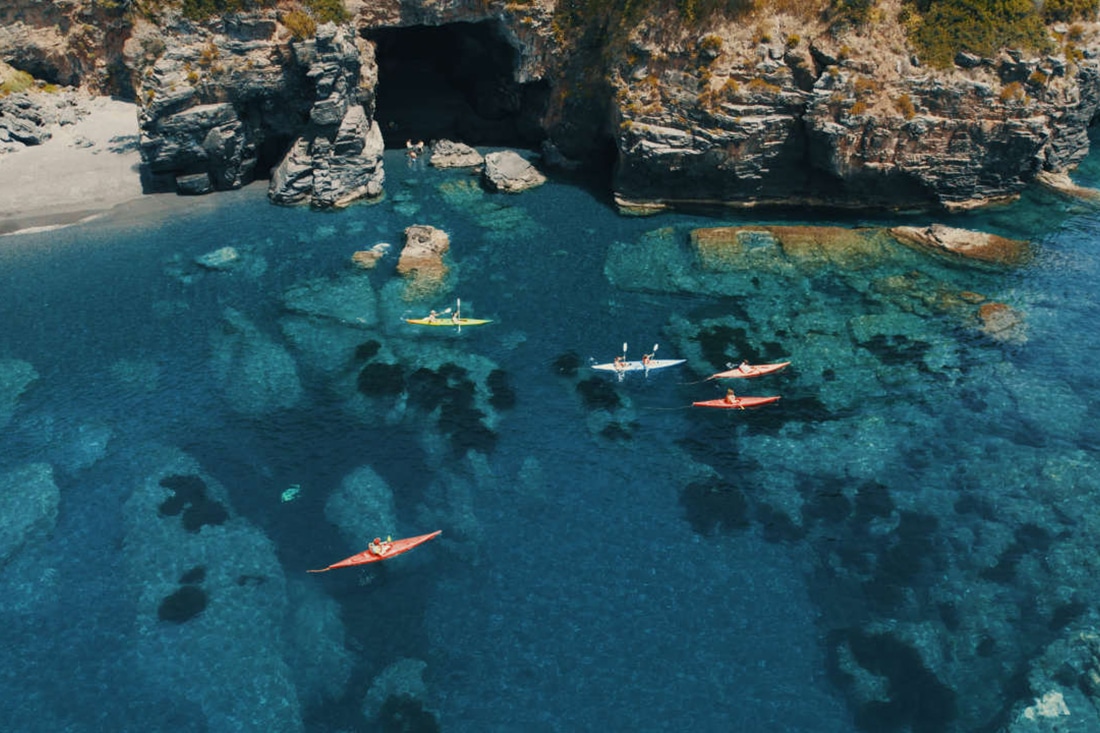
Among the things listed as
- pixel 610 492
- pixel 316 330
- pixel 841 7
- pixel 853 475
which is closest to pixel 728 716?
pixel 610 492

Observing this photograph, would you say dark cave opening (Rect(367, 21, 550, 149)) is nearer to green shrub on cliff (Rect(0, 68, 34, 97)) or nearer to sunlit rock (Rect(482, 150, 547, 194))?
sunlit rock (Rect(482, 150, 547, 194))

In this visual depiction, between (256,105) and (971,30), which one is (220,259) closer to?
(256,105)

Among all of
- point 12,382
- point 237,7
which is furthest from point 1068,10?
point 12,382

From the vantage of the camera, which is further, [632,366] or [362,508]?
[632,366]

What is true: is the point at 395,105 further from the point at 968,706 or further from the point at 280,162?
the point at 968,706

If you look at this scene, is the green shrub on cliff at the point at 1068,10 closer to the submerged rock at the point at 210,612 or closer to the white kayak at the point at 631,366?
the white kayak at the point at 631,366

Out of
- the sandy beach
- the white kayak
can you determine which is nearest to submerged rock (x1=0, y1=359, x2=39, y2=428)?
the sandy beach
